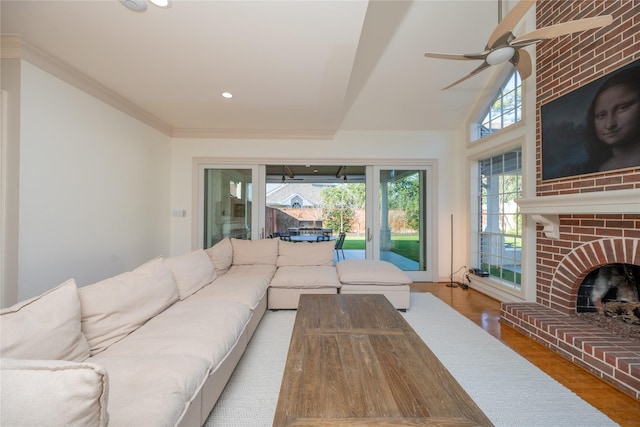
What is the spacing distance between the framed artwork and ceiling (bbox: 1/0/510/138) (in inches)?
57.3

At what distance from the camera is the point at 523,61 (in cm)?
255

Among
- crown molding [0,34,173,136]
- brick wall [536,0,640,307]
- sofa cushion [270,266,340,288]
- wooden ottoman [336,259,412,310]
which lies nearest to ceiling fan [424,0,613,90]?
brick wall [536,0,640,307]

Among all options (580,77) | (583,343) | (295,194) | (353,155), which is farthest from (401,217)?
(295,194)

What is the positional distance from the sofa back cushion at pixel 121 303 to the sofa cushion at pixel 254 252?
1692mm

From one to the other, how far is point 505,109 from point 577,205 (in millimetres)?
2142

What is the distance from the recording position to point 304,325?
195cm

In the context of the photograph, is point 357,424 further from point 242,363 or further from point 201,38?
point 201,38

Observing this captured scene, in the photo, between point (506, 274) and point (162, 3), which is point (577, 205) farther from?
point (162, 3)

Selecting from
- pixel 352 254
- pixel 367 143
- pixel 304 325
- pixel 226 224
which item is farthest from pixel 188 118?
pixel 352 254

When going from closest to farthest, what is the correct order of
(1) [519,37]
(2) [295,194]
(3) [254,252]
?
(1) [519,37] → (3) [254,252] → (2) [295,194]

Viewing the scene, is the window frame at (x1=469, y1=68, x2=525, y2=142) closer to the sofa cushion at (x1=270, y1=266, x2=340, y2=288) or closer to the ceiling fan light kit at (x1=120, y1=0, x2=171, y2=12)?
the sofa cushion at (x1=270, y1=266, x2=340, y2=288)

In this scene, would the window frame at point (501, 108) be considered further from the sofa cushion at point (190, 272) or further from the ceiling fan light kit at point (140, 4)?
the sofa cushion at point (190, 272)

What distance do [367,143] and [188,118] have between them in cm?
298

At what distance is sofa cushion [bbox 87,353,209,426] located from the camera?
1.02m
